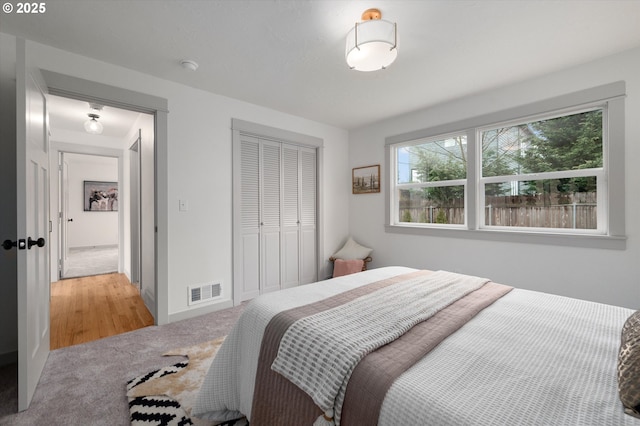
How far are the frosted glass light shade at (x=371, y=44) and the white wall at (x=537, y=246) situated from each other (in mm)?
1853

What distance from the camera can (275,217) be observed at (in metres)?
3.82

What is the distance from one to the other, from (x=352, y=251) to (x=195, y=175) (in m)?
2.40

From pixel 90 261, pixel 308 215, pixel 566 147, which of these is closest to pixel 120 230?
pixel 90 261

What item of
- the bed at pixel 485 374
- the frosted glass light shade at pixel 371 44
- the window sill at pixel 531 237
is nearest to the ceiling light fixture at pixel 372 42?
the frosted glass light shade at pixel 371 44

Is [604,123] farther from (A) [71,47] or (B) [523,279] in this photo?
(A) [71,47]

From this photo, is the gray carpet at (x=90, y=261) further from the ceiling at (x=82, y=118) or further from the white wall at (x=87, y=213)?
the ceiling at (x=82, y=118)

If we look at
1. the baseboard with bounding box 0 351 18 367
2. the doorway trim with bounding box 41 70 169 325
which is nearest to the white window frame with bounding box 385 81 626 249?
the doorway trim with bounding box 41 70 169 325

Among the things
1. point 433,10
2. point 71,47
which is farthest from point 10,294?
point 433,10

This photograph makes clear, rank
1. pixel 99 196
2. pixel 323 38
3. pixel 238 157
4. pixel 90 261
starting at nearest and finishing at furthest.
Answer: pixel 323 38
pixel 238 157
pixel 90 261
pixel 99 196

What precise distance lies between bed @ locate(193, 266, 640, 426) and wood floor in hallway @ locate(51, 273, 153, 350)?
1857 mm

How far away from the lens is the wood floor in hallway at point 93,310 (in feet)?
→ 8.70

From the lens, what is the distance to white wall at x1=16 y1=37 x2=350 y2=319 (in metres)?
2.82

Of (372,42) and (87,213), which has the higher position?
(372,42)

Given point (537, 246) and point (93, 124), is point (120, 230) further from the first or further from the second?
point (537, 246)
